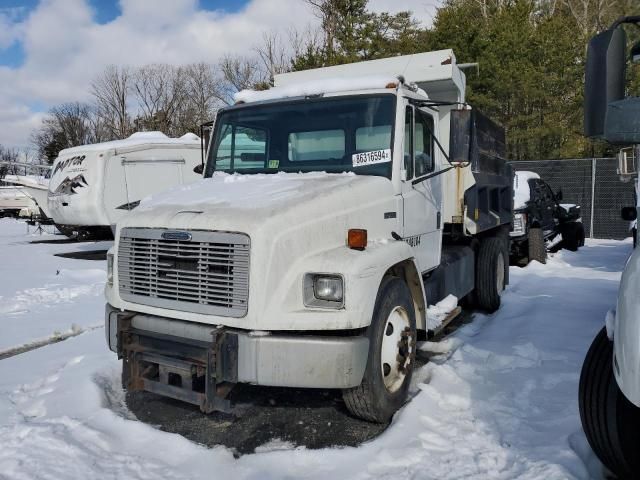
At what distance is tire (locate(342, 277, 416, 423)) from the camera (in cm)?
378

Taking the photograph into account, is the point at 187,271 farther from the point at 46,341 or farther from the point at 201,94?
the point at 201,94

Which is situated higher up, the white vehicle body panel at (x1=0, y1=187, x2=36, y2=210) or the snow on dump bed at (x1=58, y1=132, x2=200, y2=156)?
the snow on dump bed at (x1=58, y1=132, x2=200, y2=156)

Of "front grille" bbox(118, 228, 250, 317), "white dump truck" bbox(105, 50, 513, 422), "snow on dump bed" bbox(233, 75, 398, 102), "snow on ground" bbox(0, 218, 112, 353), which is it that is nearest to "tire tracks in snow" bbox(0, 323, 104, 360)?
"snow on ground" bbox(0, 218, 112, 353)

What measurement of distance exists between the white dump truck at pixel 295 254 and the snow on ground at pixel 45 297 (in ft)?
10.7

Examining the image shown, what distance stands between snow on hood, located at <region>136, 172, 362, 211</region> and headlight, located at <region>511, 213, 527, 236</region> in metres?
8.02

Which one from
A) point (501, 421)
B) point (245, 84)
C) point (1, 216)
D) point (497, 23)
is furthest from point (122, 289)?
point (245, 84)

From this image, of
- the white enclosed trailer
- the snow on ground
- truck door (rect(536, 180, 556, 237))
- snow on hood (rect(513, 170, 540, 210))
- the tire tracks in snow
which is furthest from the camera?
the white enclosed trailer

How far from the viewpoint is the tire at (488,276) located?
7.37 meters

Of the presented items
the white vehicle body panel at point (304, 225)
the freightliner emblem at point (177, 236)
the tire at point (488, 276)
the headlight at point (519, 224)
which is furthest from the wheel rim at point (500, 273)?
the freightliner emblem at point (177, 236)

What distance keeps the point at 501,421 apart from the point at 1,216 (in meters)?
38.1

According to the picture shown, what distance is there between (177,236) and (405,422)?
2.04 m

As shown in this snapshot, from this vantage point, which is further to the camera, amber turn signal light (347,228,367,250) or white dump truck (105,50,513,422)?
amber turn signal light (347,228,367,250)

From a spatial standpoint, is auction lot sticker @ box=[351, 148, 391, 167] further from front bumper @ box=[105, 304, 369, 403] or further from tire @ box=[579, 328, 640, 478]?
tire @ box=[579, 328, 640, 478]

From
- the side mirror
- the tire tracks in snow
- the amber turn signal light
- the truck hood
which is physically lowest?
the tire tracks in snow
